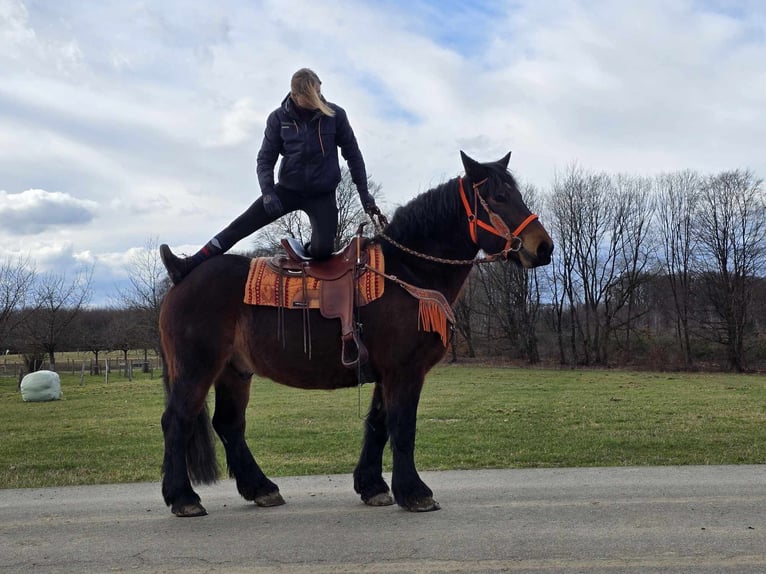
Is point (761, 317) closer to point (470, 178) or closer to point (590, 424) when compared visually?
point (590, 424)

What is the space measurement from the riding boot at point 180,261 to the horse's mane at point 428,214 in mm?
1662

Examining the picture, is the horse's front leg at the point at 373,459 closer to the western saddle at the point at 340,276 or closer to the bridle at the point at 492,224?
the western saddle at the point at 340,276

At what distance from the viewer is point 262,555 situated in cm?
427

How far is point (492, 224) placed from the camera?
5.41 meters

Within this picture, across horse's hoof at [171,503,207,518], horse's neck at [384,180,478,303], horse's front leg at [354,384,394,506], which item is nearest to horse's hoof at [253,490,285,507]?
horse's hoof at [171,503,207,518]

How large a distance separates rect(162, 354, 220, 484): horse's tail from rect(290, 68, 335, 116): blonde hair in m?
2.76

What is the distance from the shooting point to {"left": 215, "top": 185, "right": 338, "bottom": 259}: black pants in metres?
5.54

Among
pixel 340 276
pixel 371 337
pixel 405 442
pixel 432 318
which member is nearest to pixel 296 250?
pixel 340 276

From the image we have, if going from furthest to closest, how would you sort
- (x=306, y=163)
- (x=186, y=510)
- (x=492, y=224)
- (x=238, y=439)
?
(x=238, y=439), (x=306, y=163), (x=492, y=224), (x=186, y=510)

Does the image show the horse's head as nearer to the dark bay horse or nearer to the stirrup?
the dark bay horse

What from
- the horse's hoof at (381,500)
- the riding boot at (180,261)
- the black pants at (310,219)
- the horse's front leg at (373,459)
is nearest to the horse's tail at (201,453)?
the riding boot at (180,261)

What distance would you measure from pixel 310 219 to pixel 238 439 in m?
2.09

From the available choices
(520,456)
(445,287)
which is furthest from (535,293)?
(445,287)

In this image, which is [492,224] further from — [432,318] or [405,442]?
[405,442]
